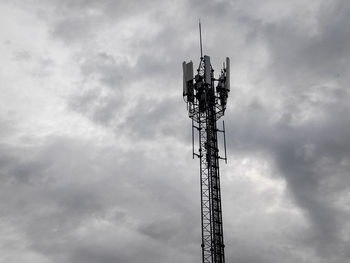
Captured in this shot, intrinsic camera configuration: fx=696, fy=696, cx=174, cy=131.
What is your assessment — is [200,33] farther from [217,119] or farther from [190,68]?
[217,119]

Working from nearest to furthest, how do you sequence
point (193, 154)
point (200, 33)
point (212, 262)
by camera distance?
1. point (212, 262)
2. point (193, 154)
3. point (200, 33)

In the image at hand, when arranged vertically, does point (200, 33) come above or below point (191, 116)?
above

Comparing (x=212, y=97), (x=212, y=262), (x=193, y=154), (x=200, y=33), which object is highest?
(x=200, y=33)

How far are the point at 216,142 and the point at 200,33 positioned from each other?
16.9m

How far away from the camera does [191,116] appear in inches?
3819

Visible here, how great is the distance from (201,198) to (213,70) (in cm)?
1878

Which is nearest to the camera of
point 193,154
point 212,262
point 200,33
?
point 212,262

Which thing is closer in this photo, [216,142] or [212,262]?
[212,262]

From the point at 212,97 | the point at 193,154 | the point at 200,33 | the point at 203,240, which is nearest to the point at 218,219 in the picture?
the point at 203,240

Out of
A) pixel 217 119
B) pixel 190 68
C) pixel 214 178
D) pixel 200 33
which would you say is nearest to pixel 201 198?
pixel 214 178

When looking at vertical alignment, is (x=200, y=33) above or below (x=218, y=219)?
above

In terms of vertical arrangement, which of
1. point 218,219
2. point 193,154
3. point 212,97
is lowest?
point 218,219

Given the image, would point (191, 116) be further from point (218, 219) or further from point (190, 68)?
point (218, 219)

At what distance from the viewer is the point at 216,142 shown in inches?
3780
